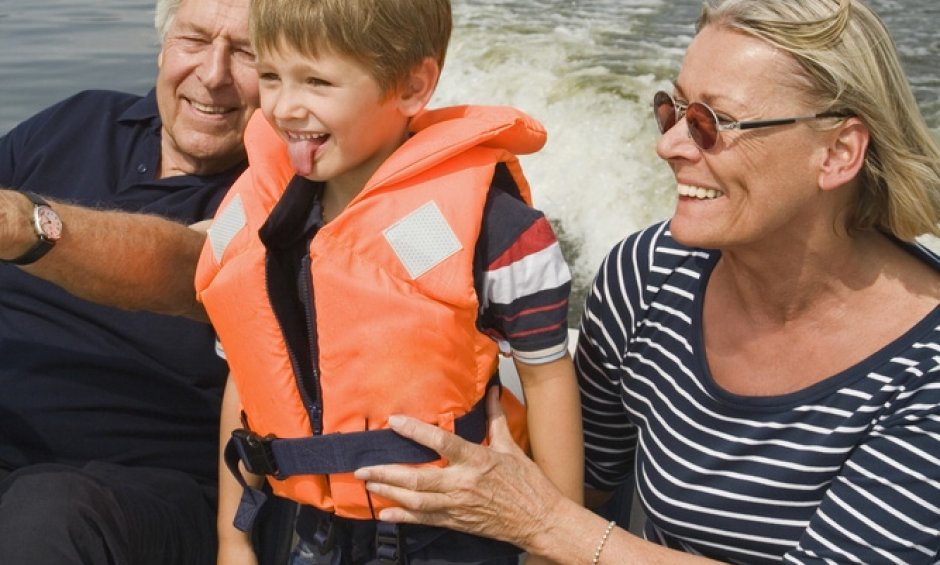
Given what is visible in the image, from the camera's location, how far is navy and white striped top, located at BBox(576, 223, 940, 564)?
Answer: 1715 millimetres

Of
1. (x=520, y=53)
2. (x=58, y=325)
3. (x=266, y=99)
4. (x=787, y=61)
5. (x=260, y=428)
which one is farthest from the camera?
(x=520, y=53)

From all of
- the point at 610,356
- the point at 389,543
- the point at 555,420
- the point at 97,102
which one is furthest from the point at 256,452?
the point at 97,102

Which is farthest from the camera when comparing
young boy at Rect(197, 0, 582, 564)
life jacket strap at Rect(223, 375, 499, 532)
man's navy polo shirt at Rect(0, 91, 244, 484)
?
man's navy polo shirt at Rect(0, 91, 244, 484)

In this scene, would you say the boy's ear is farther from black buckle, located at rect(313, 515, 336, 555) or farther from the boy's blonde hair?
black buckle, located at rect(313, 515, 336, 555)

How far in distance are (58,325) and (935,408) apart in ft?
5.37

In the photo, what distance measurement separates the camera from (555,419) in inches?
76.0

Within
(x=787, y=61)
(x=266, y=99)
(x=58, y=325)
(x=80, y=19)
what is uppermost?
(x=787, y=61)

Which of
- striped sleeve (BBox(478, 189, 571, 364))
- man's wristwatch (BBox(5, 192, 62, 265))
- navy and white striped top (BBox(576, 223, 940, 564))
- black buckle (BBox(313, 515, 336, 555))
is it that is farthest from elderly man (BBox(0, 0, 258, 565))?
navy and white striped top (BBox(576, 223, 940, 564))

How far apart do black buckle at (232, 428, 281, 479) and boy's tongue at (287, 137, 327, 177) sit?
1.49 feet

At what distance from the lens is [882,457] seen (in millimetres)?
1716

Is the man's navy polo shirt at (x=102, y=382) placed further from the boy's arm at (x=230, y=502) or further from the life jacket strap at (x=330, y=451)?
the life jacket strap at (x=330, y=451)

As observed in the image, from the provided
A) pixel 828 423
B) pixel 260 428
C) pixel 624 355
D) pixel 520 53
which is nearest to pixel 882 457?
pixel 828 423

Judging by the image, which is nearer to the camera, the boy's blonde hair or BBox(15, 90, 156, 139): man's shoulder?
the boy's blonde hair

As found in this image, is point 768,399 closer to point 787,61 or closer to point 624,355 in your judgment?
point 624,355
